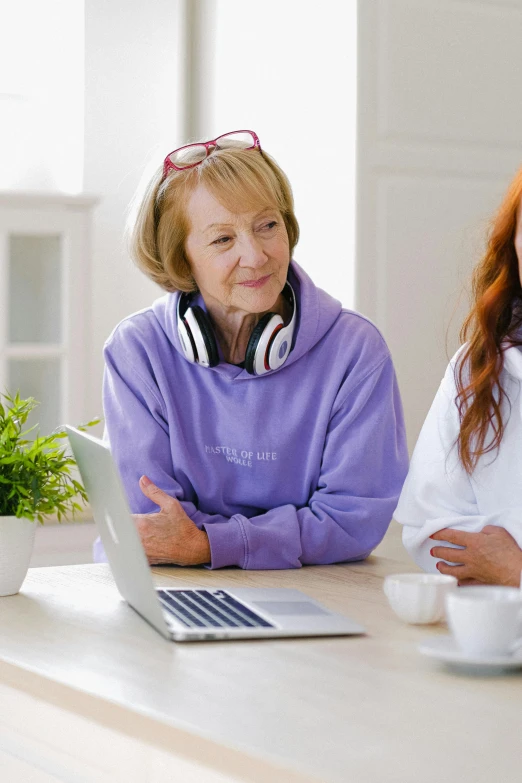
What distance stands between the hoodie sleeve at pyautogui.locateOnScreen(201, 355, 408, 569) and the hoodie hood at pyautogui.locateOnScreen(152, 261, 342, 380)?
13 centimetres

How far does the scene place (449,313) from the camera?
3.42m

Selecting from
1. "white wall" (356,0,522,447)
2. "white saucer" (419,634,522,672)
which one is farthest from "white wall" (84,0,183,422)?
"white saucer" (419,634,522,672)

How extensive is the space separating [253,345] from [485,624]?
1021 mm

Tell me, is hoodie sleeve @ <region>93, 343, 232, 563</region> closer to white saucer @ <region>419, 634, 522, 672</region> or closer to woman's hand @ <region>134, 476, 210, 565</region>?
woman's hand @ <region>134, 476, 210, 565</region>

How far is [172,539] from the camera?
184 cm

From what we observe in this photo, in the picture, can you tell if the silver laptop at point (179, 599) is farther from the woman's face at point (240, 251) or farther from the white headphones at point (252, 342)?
A: the woman's face at point (240, 251)

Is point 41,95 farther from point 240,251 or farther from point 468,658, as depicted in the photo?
point 468,658

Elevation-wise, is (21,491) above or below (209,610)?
above

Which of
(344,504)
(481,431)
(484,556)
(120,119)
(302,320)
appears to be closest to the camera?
(484,556)

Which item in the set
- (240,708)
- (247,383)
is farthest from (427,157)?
(240,708)

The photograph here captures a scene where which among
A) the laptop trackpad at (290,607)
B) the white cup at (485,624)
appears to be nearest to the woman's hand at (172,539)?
the laptop trackpad at (290,607)

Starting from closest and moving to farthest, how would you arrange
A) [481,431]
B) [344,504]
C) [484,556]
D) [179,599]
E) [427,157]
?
[179,599] → [484,556] → [481,431] → [344,504] → [427,157]

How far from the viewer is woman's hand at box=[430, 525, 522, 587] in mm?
1633

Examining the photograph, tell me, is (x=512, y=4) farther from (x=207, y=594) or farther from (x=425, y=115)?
→ (x=207, y=594)
